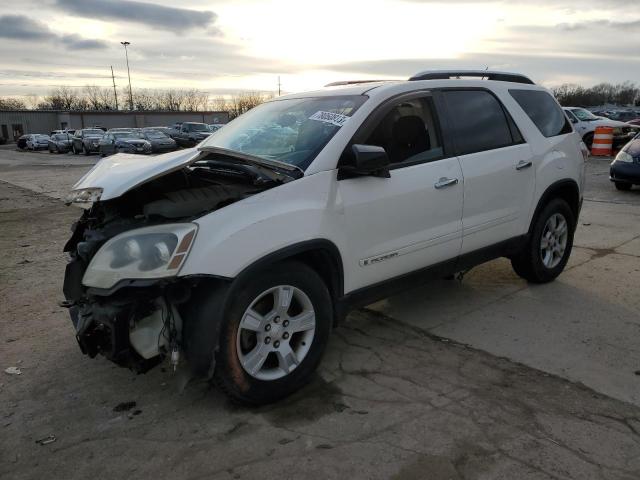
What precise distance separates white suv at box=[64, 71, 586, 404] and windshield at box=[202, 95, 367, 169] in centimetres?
2

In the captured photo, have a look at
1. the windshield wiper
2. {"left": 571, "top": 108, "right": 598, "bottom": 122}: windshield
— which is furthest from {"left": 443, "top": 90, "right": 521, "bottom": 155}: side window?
{"left": 571, "top": 108, "right": 598, "bottom": 122}: windshield

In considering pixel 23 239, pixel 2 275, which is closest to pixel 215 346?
pixel 2 275

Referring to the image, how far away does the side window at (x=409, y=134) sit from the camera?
12.3 ft

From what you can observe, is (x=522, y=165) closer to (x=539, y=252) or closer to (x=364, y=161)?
(x=539, y=252)

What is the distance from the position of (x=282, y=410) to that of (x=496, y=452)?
3.94 ft

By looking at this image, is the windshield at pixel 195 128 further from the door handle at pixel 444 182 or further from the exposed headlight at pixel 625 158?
the door handle at pixel 444 182

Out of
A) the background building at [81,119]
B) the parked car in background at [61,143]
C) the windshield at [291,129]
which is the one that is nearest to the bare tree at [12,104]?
the background building at [81,119]

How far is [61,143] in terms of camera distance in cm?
3881

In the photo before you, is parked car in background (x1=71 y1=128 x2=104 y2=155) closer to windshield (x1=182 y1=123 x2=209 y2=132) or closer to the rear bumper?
windshield (x1=182 y1=123 x2=209 y2=132)

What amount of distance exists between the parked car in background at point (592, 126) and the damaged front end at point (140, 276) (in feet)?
64.5

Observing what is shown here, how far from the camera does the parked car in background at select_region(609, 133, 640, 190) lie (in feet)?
35.9

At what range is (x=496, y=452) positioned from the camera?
2.73 metres

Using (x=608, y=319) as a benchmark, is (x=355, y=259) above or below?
above

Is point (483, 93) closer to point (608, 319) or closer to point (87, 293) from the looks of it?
point (608, 319)
